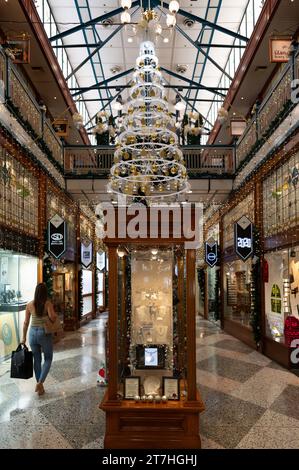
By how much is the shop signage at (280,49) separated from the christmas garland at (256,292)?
369cm

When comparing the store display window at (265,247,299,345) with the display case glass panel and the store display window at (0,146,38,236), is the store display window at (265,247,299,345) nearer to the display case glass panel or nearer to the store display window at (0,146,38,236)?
the display case glass panel

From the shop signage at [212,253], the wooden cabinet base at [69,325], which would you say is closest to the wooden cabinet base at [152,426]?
the wooden cabinet base at [69,325]

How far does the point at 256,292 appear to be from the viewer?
30.1 ft

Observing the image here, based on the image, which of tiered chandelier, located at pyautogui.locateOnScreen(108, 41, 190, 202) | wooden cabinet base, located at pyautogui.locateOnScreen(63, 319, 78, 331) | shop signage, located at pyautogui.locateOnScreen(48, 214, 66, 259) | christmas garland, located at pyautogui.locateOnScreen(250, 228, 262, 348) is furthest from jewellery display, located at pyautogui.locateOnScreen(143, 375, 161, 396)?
wooden cabinet base, located at pyautogui.locateOnScreen(63, 319, 78, 331)

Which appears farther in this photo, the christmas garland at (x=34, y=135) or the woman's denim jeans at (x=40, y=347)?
the christmas garland at (x=34, y=135)

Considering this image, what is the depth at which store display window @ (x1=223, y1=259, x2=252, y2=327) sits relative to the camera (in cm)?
1043

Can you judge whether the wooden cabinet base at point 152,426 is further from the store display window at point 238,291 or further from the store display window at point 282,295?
the store display window at point 238,291

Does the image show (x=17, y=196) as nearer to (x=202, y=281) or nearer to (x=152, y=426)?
(x=152, y=426)

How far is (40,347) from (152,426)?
2.41 metres

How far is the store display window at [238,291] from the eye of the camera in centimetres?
1043

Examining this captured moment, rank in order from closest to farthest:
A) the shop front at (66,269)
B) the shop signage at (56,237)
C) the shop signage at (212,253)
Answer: the shop signage at (56,237), the shop front at (66,269), the shop signage at (212,253)

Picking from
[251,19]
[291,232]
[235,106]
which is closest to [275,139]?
[291,232]

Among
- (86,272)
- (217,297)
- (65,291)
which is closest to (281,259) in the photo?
(217,297)

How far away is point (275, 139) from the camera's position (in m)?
8.09
